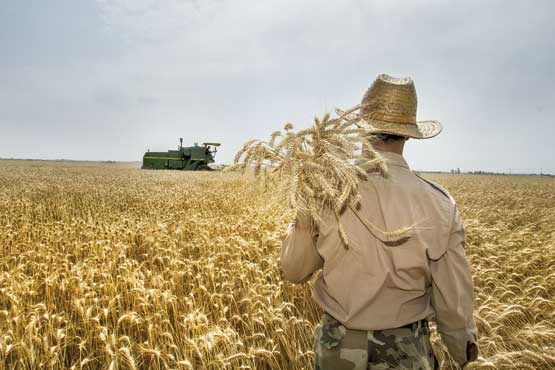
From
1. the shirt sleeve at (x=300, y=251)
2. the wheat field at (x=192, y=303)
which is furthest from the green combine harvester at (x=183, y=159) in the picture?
the shirt sleeve at (x=300, y=251)

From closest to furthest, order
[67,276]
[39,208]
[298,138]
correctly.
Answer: [298,138]
[67,276]
[39,208]

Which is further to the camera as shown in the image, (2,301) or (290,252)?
(2,301)

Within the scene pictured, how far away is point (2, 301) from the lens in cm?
387

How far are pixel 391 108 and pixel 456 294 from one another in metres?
1.04

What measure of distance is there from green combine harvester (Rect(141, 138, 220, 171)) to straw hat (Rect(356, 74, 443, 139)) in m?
42.7

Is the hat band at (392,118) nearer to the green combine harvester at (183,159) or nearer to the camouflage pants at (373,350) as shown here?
the camouflage pants at (373,350)

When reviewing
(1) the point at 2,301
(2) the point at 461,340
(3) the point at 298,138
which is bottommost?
(1) the point at 2,301

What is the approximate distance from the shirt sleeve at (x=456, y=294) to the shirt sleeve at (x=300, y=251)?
0.64m

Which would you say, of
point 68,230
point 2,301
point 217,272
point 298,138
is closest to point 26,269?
point 2,301

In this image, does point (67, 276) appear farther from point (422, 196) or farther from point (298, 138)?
point (422, 196)

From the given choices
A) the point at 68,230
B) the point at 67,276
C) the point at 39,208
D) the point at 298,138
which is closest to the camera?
the point at 298,138

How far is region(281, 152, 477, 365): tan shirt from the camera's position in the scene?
67.2 inches

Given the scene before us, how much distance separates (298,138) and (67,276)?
4.45m

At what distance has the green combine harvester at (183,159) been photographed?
44.4 meters
